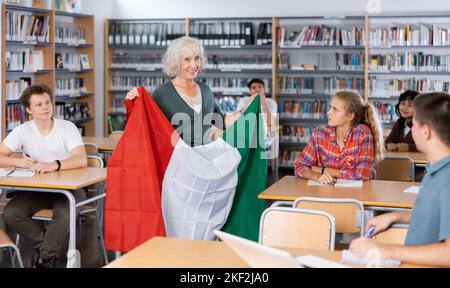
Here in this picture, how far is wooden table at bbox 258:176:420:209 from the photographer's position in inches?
153

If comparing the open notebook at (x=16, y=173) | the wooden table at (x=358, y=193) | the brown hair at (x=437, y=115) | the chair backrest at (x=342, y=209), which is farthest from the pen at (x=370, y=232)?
the open notebook at (x=16, y=173)

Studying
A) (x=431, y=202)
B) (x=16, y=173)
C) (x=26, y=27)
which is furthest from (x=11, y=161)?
(x=26, y=27)

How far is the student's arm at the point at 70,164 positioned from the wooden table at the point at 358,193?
148 cm

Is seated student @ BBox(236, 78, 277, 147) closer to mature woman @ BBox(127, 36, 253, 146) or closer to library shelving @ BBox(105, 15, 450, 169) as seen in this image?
library shelving @ BBox(105, 15, 450, 169)

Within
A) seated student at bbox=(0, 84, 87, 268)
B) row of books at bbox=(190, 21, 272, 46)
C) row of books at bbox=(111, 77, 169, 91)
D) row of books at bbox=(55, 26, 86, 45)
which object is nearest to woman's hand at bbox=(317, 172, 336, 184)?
seated student at bbox=(0, 84, 87, 268)

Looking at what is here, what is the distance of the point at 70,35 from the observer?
9.93m

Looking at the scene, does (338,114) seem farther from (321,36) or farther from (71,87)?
(71,87)

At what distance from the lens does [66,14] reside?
9.74 meters

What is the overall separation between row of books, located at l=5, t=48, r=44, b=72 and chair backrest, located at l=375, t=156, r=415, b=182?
4668 millimetres

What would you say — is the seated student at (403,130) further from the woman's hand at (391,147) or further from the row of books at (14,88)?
the row of books at (14,88)

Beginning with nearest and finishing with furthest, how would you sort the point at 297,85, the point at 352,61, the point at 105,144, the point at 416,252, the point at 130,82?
the point at 416,252
the point at 105,144
the point at 352,61
the point at 297,85
the point at 130,82

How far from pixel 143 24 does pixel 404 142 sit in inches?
220

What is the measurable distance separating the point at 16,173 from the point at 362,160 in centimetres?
233

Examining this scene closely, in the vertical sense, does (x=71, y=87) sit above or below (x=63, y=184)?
above
